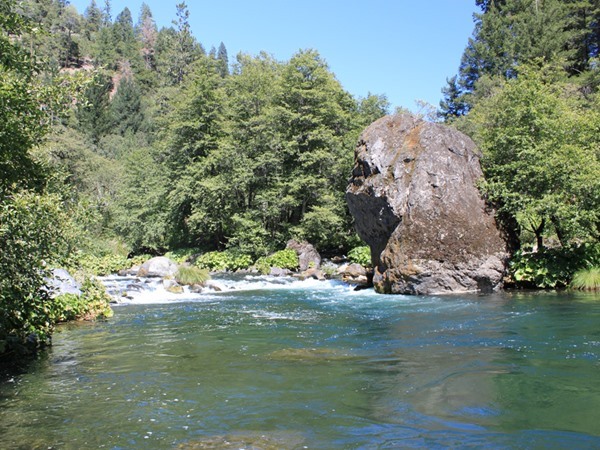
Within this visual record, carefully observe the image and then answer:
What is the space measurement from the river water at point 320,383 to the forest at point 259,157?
210 cm

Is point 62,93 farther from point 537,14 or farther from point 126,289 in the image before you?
point 537,14

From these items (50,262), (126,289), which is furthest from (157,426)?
(126,289)

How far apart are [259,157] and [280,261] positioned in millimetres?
7502

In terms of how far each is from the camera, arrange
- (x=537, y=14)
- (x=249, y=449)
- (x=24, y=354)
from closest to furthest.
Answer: (x=249, y=449), (x=24, y=354), (x=537, y=14)

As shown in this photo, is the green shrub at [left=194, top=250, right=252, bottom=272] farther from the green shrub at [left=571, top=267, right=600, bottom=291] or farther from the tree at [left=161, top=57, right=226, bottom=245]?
the green shrub at [left=571, top=267, right=600, bottom=291]

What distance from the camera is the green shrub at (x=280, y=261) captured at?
3086 cm

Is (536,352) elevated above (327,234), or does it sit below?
below

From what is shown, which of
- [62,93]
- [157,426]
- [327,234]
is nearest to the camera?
[157,426]

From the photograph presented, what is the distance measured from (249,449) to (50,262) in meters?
5.76

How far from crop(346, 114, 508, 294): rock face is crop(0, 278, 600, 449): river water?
152 inches

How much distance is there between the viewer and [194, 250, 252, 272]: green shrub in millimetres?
33469

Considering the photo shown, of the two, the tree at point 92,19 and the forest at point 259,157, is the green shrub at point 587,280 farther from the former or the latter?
the tree at point 92,19

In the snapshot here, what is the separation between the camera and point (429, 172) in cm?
1839

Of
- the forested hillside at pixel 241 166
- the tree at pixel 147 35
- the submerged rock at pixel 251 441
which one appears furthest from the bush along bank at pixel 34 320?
the tree at pixel 147 35
